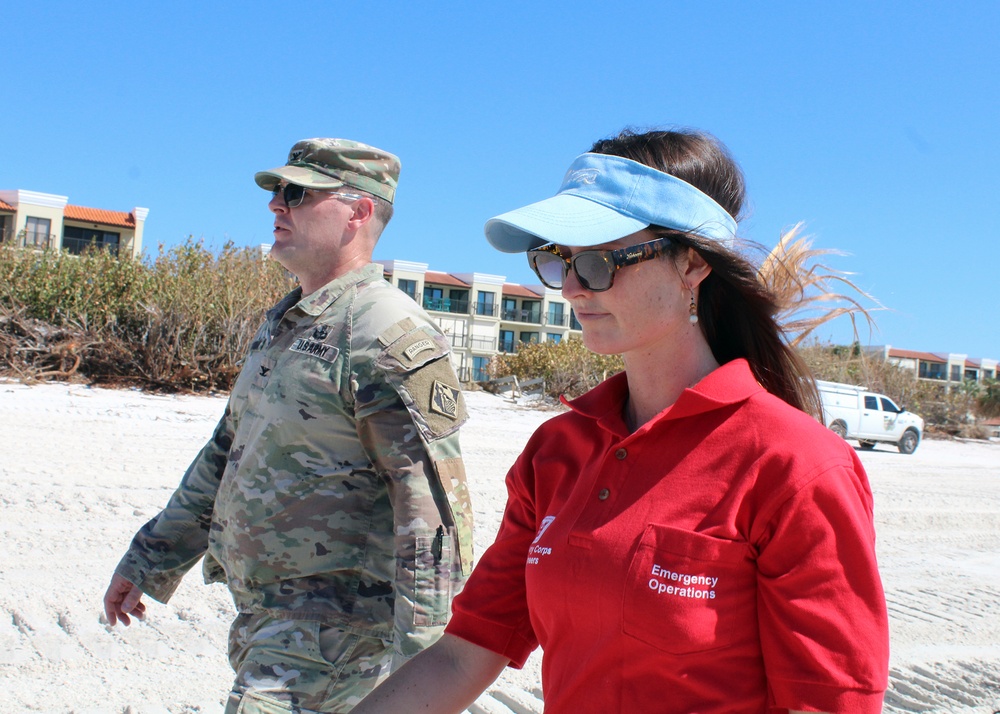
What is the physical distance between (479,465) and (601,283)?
34.1 feet

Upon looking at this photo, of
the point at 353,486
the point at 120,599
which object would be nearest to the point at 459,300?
the point at 120,599

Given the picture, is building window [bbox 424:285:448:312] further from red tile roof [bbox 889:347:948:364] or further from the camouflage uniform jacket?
the camouflage uniform jacket

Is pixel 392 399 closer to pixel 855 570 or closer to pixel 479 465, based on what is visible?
pixel 855 570

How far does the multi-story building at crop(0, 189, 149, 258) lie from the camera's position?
51469 mm

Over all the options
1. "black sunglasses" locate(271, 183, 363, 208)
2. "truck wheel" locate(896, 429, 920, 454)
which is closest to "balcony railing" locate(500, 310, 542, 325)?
"truck wheel" locate(896, 429, 920, 454)

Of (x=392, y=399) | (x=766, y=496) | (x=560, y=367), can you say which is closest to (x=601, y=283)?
(x=766, y=496)

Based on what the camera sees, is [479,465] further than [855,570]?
Yes

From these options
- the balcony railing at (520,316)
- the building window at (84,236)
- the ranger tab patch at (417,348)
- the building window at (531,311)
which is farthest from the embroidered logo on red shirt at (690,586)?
the building window at (531,311)

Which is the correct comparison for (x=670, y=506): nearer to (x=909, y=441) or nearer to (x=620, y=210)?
(x=620, y=210)

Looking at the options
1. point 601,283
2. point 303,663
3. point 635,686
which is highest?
point 601,283

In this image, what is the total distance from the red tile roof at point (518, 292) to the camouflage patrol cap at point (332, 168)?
7346cm

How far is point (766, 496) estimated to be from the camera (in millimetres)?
1455

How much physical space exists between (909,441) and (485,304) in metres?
52.2

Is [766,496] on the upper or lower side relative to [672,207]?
lower
